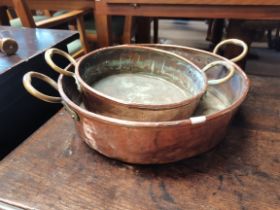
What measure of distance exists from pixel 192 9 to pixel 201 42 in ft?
5.90

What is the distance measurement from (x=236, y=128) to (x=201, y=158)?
14cm

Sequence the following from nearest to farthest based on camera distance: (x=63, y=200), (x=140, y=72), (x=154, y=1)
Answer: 1. (x=63, y=200)
2. (x=140, y=72)
3. (x=154, y=1)

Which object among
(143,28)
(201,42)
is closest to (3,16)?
(143,28)

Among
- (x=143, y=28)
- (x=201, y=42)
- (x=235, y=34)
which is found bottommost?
(x=201, y=42)

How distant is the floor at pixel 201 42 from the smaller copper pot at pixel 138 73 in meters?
0.98

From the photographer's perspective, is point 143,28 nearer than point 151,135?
No

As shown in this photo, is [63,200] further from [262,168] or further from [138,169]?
[262,168]

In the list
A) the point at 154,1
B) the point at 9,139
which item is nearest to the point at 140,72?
the point at 154,1

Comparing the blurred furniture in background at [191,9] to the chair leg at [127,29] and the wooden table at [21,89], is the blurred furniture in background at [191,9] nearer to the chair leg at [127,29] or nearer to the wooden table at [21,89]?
the wooden table at [21,89]

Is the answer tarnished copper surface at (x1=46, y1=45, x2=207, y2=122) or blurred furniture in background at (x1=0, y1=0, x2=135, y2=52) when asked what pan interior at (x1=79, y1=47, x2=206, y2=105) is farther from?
blurred furniture in background at (x1=0, y1=0, x2=135, y2=52)

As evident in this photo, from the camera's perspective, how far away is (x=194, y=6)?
81 cm

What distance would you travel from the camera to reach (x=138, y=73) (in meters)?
0.71

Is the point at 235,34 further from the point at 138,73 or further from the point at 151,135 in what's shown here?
the point at 151,135

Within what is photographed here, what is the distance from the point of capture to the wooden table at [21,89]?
61 centimetres
